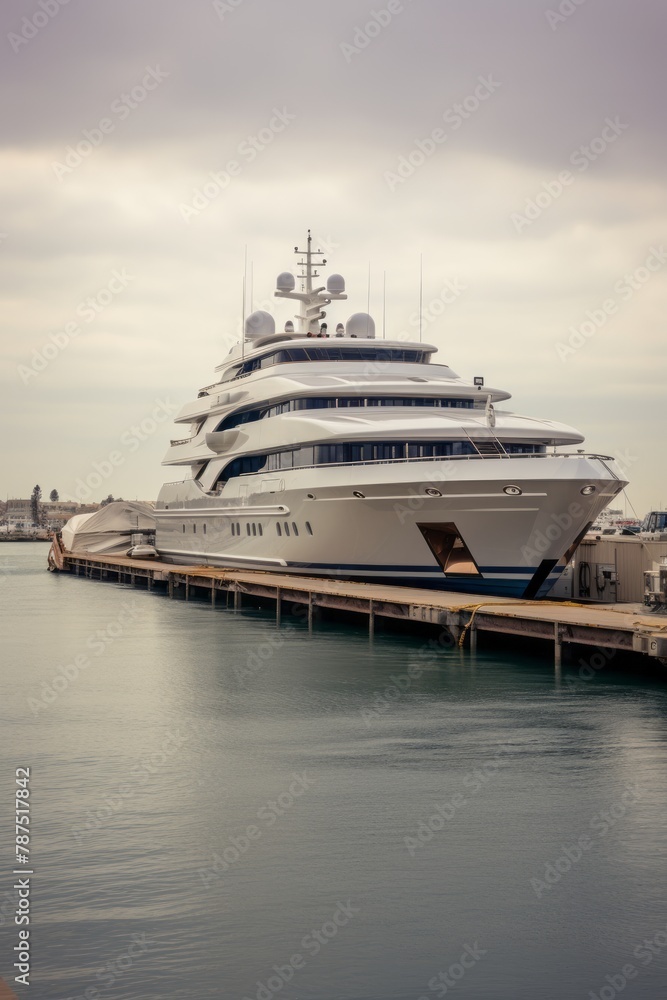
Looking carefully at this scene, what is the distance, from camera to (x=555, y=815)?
1262 centimetres

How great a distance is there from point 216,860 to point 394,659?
47.5 ft

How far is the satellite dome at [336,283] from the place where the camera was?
47.5 metres

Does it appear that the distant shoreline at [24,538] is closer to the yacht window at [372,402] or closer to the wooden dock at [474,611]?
the wooden dock at [474,611]

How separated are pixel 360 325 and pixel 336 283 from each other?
2.54 m

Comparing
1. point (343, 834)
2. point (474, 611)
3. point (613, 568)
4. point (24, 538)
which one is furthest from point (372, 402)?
point (24, 538)

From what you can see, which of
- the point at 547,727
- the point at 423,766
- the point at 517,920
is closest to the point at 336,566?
the point at 547,727

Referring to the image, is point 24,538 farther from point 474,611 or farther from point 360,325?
point 474,611

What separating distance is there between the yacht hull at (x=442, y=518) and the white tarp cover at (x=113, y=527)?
32331mm

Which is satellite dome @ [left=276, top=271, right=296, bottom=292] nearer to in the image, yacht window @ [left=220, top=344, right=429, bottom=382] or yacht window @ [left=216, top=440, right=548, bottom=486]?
yacht window @ [left=220, top=344, right=429, bottom=382]

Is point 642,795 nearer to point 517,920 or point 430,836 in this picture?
point 430,836

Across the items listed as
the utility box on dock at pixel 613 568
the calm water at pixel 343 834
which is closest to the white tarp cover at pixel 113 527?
the utility box on dock at pixel 613 568

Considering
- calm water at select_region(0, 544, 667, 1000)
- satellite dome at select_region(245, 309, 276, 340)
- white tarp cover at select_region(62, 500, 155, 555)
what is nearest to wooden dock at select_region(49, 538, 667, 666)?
calm water at select_region(0, 544, 667, 1000)

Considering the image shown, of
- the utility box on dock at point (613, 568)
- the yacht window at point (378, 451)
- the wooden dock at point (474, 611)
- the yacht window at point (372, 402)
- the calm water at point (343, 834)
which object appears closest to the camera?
the calm water at point (343, 834)

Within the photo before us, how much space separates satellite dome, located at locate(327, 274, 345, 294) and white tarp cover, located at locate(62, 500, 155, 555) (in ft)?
86.6
